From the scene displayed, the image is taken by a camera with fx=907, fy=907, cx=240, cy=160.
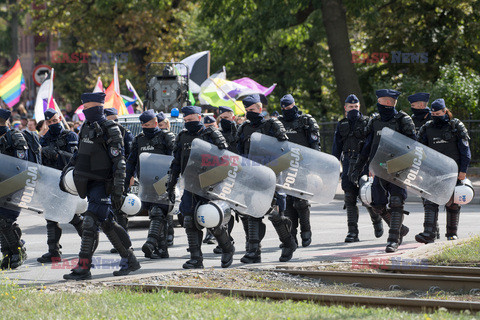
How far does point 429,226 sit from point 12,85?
1385 centimetres

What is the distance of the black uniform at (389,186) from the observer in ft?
36.1

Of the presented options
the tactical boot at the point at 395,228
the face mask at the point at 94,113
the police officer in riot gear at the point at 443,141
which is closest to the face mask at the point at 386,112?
the police officer in riot gear at the point at 443,141

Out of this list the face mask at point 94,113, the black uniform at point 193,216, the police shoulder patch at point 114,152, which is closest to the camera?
the police shoulder patch at point 114,152

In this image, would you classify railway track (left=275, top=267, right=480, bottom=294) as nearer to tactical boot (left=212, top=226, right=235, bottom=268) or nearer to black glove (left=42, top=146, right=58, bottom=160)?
tactical boot (left=212, top=226, right=235, bottom=268)

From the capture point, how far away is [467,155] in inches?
460

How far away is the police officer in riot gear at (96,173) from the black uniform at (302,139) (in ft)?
10.6

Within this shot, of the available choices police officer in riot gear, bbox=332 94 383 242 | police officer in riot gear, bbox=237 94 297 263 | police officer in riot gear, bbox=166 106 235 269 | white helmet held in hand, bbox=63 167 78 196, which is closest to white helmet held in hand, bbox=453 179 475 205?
police officer in riot gear, bbox=332 94 383 242

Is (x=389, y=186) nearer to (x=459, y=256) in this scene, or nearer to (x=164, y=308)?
(x=459, y=256)

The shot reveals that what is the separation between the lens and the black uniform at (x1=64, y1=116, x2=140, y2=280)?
941cm

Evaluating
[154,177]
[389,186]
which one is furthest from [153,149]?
[389,186]

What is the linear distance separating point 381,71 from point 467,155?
21097 millimetres

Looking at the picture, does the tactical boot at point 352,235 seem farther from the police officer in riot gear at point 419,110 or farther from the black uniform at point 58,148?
the black uniform at point 58,148

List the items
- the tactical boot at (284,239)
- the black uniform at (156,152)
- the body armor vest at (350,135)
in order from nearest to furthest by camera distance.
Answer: the tactical boot at (284,239), the black uniform at (156,152), the body armor vest at (350,135)

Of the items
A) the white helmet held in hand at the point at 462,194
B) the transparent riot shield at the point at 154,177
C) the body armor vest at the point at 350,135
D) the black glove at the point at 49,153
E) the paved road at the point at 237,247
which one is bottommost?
the paved road at the point at 237,247
